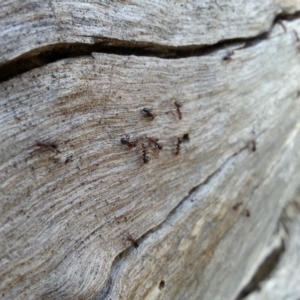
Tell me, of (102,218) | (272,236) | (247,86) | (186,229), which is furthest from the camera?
(272,236)

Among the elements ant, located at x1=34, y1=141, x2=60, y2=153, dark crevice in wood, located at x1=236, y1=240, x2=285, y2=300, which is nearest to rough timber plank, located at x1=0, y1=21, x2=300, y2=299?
ant, located at x1=34, y1=141, x2=60, y2=153

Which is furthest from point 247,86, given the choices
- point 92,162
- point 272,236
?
point 272,236

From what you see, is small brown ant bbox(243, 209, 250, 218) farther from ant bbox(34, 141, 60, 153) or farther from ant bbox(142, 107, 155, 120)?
ant bbox(34, 141, 60, 153)

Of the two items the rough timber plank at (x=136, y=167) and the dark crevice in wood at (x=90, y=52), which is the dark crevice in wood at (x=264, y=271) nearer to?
the rough timber plank at (x=136, y=167)

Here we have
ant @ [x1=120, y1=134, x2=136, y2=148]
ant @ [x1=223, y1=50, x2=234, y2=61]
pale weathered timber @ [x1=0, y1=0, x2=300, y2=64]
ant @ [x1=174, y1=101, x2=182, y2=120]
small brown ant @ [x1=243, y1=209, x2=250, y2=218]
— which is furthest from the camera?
small brown ant @ [x1=243, y1=209, x2=250, y2=218]

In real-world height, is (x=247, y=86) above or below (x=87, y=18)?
below

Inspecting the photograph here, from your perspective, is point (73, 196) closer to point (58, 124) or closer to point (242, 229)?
point (58, 124)

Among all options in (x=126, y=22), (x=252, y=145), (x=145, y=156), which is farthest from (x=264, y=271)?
(x=126, y=22)

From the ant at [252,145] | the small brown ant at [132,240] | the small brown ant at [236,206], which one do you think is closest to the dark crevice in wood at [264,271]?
the small brown ant at [236,206]
